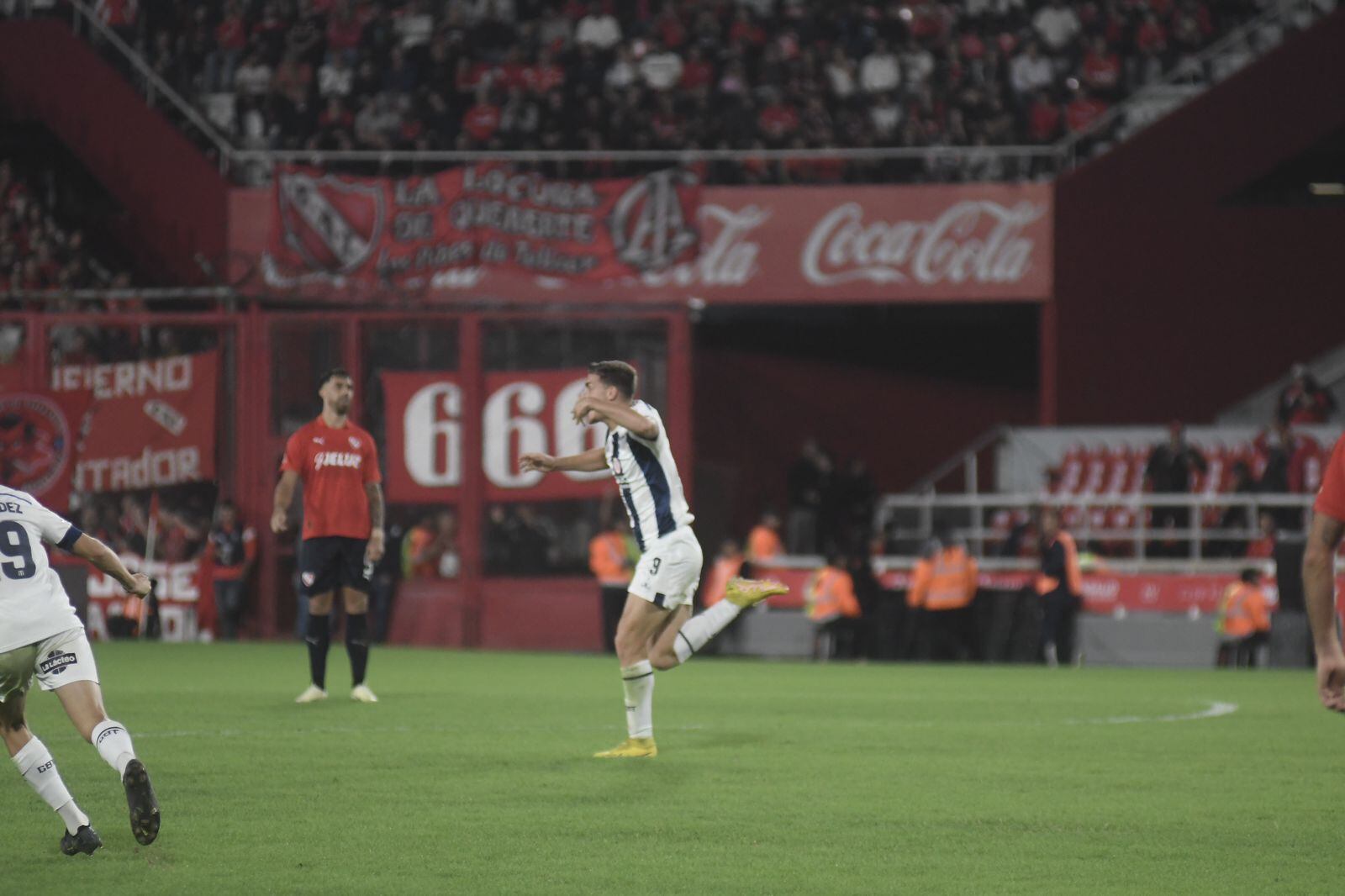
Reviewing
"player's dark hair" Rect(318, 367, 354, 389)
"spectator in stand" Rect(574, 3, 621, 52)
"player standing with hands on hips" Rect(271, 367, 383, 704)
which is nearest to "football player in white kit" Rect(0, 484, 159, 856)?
"player's dark hair" Rect(318, 367, 354, 389)

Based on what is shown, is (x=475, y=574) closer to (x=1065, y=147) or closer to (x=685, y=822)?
(x=1065, y=147)

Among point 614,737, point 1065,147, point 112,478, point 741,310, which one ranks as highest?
point 1065,147

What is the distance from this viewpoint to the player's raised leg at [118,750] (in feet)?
23.0

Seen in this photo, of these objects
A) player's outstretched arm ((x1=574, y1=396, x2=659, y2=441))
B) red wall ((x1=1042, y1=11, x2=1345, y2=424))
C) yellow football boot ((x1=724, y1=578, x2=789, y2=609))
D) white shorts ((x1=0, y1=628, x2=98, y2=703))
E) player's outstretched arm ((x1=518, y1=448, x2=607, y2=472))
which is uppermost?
red wall ((x1=1042, y1=11, x2=1345, y2=424))

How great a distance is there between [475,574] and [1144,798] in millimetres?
15034

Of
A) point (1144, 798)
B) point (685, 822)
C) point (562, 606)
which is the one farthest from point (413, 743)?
point (562, 606)

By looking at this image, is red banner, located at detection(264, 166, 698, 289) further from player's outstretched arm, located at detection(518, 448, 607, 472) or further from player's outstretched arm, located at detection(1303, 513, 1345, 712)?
player's outstretched arm, located at detection(1303, 513, 1345, 712)

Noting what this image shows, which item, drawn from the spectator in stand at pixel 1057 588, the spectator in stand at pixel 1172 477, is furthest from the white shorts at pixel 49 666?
the spectator in stand at pixel 1172 477

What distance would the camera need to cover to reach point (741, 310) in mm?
31203

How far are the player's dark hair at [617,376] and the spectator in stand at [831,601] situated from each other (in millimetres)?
12597

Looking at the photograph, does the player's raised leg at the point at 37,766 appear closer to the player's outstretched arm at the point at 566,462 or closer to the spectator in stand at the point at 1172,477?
the player's outstretched arm at the point at 566,462

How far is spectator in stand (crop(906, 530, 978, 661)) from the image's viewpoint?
23672 millimetres

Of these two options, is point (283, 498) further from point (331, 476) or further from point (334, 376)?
point (334, 376)

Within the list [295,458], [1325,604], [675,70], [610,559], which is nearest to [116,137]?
[675,70]
